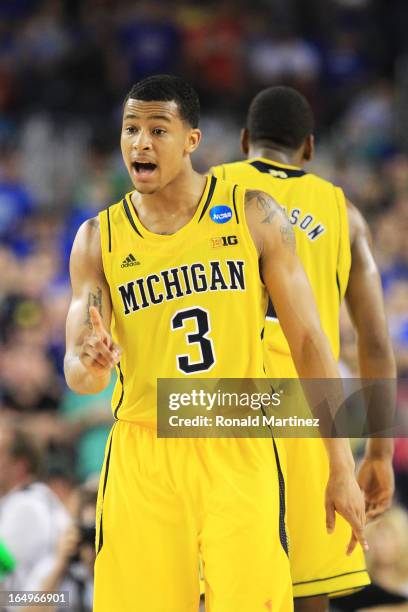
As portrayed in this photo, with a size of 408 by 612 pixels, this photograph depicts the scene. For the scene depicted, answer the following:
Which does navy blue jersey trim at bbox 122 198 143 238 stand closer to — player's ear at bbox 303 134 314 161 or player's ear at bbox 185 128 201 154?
player's ear at bbox 185 128 201 154

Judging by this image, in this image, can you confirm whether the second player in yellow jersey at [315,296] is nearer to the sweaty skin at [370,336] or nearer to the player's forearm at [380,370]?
the sweaty skin at [370,336]

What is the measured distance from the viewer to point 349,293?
15.8 ft

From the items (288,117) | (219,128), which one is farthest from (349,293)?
(219,128)

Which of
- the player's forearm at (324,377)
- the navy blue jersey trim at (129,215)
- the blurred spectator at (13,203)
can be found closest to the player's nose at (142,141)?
the navy blue jersey trim at (129,215)

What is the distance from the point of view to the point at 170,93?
3980 mm

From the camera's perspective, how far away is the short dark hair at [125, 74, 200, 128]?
3959 mm

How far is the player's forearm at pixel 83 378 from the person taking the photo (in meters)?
3.64

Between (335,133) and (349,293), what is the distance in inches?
319

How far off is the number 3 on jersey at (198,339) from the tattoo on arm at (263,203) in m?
0.42

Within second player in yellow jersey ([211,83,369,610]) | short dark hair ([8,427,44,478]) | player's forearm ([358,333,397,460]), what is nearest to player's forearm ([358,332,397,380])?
player's forearm ([358,333,397,460])

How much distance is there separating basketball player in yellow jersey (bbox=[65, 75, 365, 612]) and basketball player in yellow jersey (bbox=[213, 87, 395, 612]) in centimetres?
60

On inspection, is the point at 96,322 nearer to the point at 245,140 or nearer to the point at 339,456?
the point at 339,456

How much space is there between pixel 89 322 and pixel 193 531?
80 cm

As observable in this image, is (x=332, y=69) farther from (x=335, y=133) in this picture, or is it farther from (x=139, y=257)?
(x=139, y=257)
